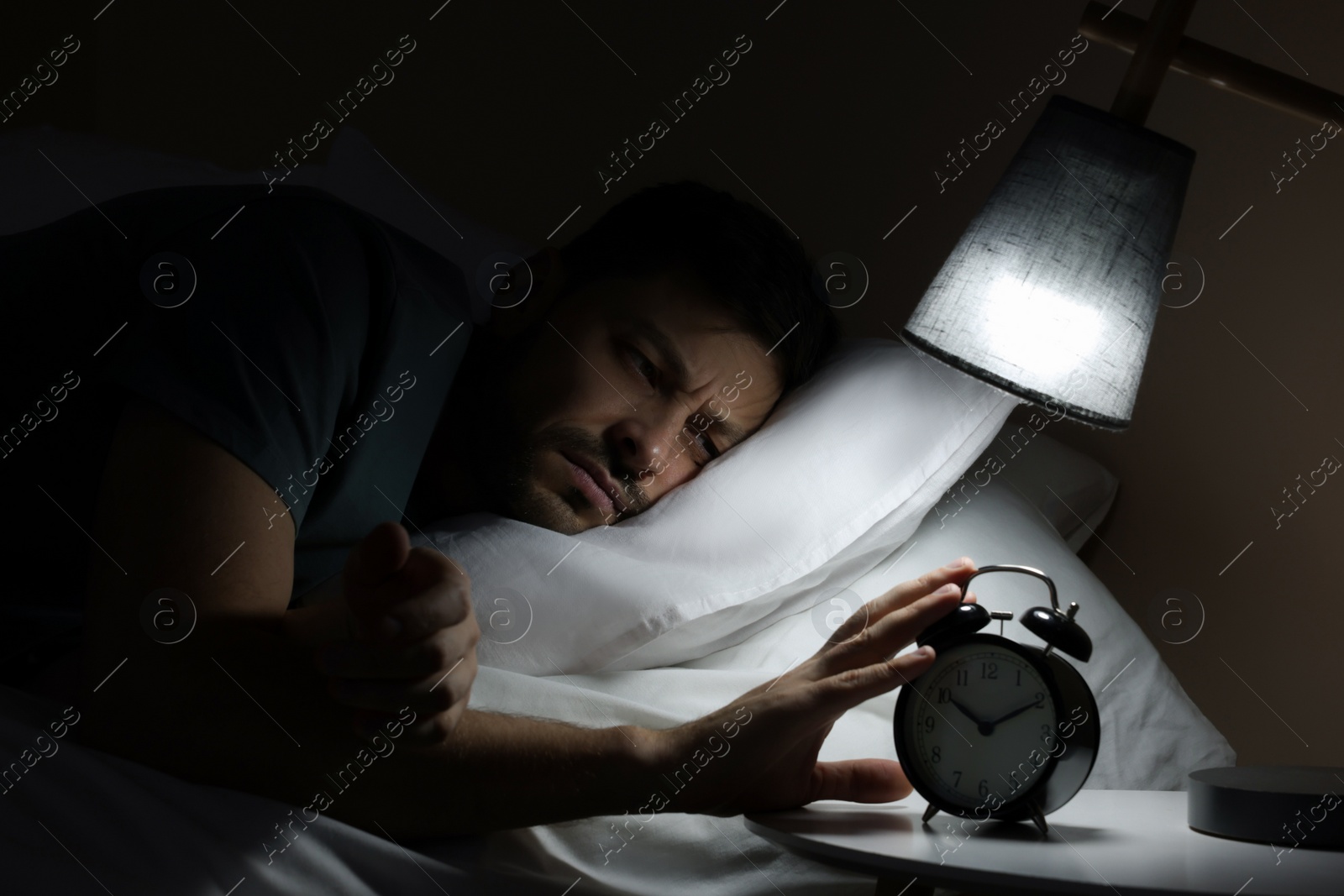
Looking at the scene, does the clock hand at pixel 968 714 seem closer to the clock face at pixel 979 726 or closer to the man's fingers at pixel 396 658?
the clock face at pixel 979 726

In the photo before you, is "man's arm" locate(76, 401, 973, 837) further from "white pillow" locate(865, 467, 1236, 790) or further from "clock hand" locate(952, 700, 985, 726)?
"white pillow" locate(865, 467, 1236, 790)

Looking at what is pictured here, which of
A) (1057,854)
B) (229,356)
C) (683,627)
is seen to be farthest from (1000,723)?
(229,356)

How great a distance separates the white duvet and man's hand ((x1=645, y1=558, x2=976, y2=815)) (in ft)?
0.27

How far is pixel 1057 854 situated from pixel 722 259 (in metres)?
0.88

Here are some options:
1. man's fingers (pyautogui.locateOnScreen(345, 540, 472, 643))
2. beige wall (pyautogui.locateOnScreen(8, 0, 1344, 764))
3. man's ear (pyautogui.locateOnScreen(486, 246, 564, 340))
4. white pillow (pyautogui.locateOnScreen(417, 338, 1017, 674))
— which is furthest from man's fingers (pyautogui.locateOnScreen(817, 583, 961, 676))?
beige wall (pyautogui.locateOnScreen(8, 0, 1344, 764))

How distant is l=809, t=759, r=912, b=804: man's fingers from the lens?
38.8 inches

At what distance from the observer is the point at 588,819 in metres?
0.98

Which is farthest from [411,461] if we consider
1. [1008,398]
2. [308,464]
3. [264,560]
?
[1008,398]

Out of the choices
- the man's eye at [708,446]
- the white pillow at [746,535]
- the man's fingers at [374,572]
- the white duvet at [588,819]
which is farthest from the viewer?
the man's eye at [708,446]

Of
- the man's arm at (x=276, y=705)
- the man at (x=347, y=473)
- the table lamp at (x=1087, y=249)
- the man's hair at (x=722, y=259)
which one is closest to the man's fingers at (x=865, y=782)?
the man at (x=347, y=473)

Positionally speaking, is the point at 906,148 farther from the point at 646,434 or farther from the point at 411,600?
the point at 411,600

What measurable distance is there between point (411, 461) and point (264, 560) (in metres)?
0.31

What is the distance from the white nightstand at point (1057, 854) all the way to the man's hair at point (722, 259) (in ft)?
2.25

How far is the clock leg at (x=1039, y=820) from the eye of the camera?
83cm
